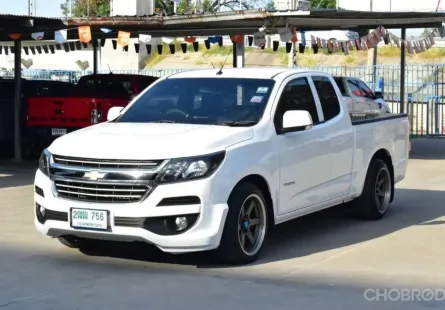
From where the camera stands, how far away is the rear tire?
32.9 feet

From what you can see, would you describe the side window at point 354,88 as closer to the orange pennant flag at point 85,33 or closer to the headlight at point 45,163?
the orange pennant flag at point 85,33

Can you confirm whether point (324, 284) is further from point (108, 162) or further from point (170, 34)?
point (170, 34)

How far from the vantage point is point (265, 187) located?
25.7 feet

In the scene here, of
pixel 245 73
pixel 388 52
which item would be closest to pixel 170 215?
pixel 245 73

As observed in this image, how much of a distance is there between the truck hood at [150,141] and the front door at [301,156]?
60 centimetres

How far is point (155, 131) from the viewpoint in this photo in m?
7.68

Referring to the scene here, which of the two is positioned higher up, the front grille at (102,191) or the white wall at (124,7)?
the white wall at (124,7)

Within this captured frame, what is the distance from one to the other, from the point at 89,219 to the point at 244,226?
1437 mm

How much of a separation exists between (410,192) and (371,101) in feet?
33.1

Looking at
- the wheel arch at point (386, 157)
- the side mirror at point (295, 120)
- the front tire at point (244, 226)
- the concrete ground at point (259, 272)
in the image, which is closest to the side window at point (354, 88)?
the wheel arch at point (386, 157)

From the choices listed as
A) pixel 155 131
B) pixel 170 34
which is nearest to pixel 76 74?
pixel 170 34

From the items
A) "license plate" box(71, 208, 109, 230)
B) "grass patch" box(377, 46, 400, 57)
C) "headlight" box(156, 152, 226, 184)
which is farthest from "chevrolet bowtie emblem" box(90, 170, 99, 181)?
"grass patch" box(377, 46, 400, 57)

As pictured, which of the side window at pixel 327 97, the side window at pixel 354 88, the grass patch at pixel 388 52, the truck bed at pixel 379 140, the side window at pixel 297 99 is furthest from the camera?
the grass patch at pixel 388 52

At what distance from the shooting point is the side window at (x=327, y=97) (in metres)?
9.20
